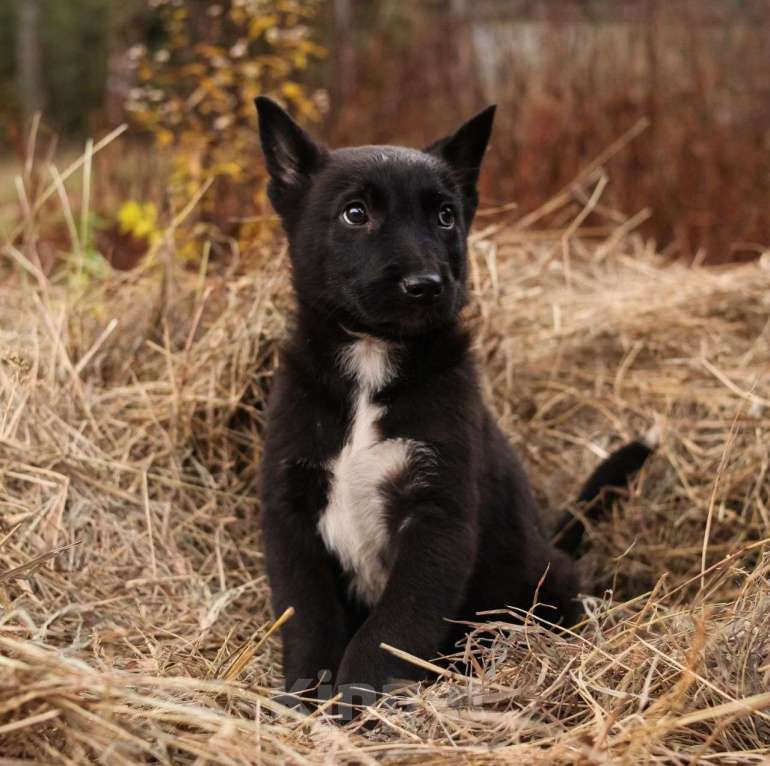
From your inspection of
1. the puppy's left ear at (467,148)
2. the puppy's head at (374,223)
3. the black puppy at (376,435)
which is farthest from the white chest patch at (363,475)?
the puppy's left ear at (467,148)

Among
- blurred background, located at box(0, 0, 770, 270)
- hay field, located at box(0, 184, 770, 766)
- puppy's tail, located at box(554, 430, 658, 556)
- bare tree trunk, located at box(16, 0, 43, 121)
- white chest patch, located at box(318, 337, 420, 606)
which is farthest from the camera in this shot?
bare tree trunk, located at box(16, 0, 43, 121)

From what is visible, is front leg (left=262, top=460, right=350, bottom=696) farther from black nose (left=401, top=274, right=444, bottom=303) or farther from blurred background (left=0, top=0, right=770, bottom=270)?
blurred background (left=0, top=0, right=770, bottom=270)

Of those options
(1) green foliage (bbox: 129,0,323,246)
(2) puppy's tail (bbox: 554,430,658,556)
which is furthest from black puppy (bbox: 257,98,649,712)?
→ (1) green foliage (bbox: 129,0,323,246)

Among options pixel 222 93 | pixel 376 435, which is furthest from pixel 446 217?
pixel 222 93

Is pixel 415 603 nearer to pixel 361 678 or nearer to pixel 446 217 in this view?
pixel 361 678

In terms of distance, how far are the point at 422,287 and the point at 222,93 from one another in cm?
316

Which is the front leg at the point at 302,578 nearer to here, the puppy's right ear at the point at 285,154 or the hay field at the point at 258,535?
the hay field at the point at 258,535

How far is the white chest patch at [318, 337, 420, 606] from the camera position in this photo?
2.96 m

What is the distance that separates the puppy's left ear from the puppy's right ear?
39 centimetres

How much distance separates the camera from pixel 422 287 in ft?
9.08

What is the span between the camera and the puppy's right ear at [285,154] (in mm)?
3160

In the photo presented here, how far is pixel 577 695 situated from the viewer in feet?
8.02

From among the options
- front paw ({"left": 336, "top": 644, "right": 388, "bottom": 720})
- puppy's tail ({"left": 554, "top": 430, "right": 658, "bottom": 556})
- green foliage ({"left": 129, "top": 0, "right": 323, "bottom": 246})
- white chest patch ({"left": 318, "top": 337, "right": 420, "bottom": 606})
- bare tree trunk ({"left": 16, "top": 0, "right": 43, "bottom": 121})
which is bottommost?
bare tree trunk ({"left": 16, "top": 0, "right": 43, "bottom": 121})

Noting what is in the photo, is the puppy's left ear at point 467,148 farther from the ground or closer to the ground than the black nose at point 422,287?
farther from the ground
